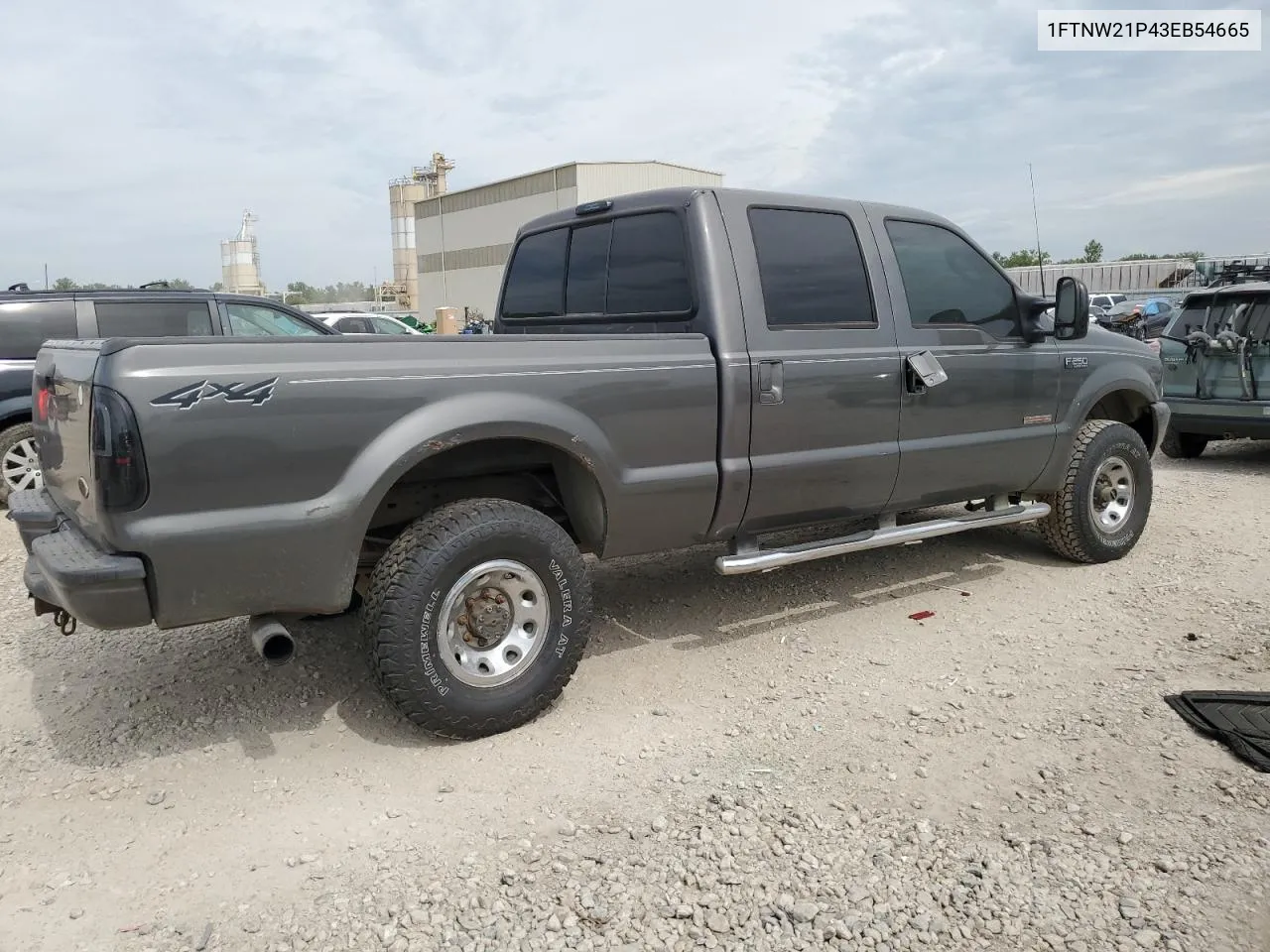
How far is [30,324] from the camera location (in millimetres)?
7539

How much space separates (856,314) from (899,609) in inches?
62.3

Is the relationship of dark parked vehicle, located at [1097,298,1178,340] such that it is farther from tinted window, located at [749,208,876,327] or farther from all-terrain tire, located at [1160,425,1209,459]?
tinted window, located at [749,208,876,327]

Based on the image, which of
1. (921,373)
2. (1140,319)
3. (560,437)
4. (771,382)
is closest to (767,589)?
(921,373)

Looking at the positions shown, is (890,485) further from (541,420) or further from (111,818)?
(111,818)

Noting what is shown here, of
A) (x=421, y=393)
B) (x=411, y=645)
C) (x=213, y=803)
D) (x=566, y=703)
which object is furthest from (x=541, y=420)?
(x=213, y=803)

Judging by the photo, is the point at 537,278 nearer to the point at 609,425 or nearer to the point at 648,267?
the point at 648,267

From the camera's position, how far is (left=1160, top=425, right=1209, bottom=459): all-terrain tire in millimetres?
9672

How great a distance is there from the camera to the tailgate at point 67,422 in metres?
3.01

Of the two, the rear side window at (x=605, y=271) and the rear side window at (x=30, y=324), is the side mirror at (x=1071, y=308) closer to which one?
the rear side window at (x=605, y=271)

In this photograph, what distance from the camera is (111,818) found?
3107 millimetres

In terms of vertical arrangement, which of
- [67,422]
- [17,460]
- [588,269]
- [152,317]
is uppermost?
[152,317]

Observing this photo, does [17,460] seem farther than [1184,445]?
No

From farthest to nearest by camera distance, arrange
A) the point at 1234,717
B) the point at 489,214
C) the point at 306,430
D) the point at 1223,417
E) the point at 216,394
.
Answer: the point at 489,214, the point at 1223,417, the point at 1234,717, the point at 306,430, the point at 216,394

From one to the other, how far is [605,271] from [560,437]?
53.8 inches
